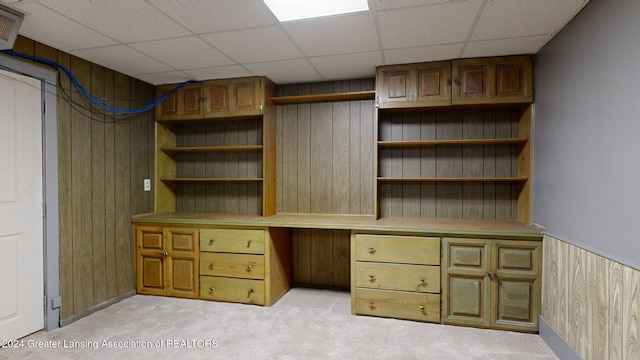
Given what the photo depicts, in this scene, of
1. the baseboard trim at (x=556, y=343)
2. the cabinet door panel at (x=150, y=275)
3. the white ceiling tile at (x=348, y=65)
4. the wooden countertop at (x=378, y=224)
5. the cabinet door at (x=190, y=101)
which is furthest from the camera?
the cabinet door at (x=190, y=101)

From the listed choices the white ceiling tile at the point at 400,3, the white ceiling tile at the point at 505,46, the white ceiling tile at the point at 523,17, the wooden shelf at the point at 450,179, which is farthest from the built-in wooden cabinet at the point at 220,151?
the white ceiling tile at the point at 523,17

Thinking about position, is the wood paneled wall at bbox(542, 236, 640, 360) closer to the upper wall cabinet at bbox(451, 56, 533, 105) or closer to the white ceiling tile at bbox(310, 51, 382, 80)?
the upper wall cabinet at bbox(451, 56, 533, 105)

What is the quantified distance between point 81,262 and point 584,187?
13.0ft

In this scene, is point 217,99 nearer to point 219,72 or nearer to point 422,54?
point 219,72

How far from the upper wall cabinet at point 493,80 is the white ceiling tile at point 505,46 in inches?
3.1

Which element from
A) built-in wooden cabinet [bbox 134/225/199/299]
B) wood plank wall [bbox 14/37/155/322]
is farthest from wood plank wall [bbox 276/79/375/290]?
wood plank wall [bbox 14/37/155/322]

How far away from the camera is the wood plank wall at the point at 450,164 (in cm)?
319

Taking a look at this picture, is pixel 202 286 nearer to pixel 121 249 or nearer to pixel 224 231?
pixel 224 231

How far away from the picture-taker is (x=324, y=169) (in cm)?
365

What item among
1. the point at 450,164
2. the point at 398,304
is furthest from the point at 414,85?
the point at 398,304

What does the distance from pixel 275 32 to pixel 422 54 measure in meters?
1.32

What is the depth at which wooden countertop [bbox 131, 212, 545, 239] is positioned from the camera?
2.66 metres

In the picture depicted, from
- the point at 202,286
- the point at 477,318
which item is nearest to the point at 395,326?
the point at 477,318

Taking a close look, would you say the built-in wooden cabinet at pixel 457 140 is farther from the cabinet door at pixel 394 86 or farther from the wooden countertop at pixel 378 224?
the wooden countertop at pixel 378 224
